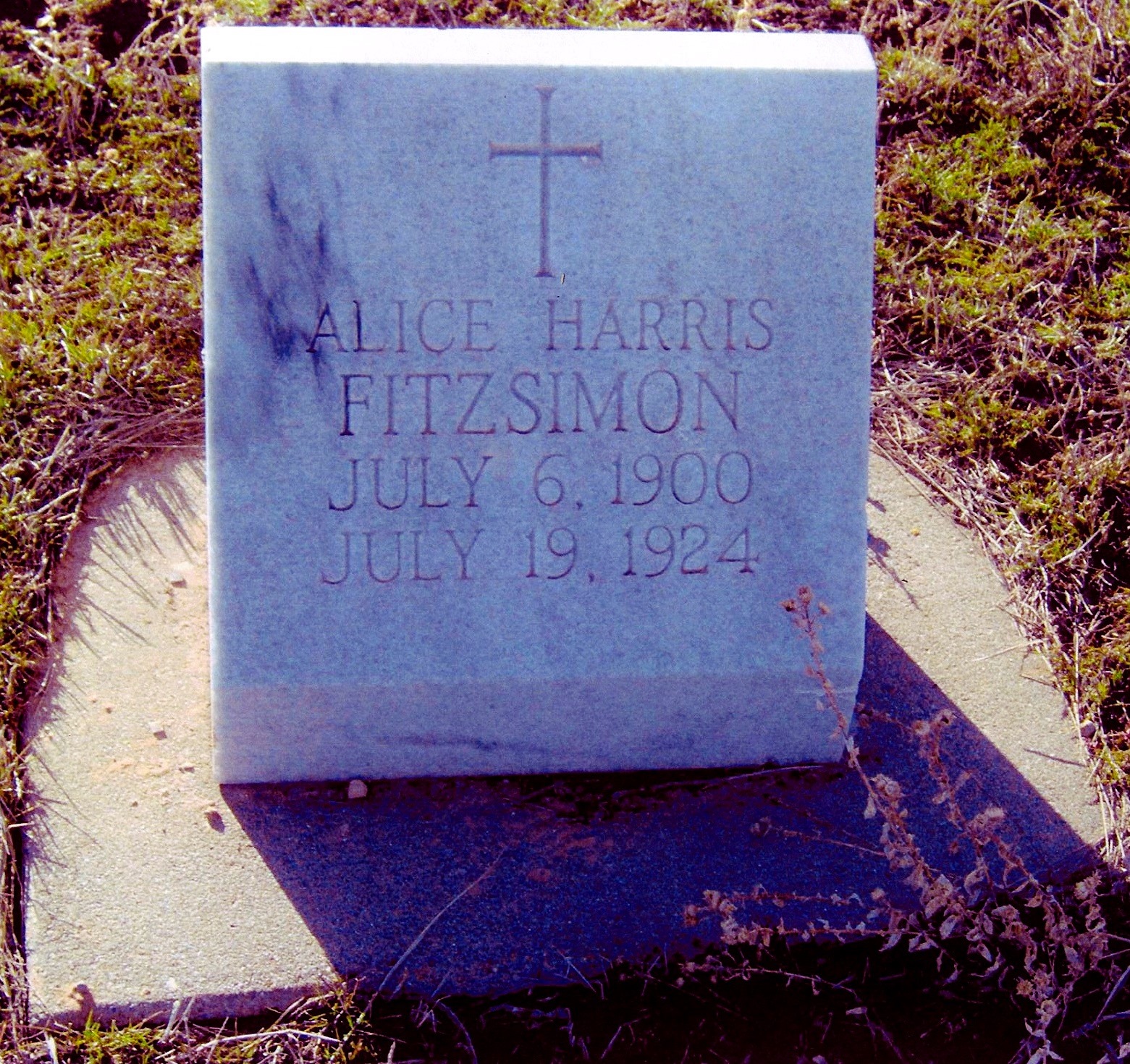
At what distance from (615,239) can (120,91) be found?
2.00m

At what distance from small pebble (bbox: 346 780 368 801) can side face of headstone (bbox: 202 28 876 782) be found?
0.08m

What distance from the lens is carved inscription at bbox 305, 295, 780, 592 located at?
2.16 m

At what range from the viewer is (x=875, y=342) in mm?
3129

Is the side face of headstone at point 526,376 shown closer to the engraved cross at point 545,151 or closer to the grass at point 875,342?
the engraved cross at point 545,151

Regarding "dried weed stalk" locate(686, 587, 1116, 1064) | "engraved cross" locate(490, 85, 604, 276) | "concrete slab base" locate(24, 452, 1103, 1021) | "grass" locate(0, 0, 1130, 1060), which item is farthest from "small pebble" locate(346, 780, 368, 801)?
"engraved cross" locate(490, 85, 604, 276)

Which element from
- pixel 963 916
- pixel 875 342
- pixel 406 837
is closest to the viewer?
pixel 963 916

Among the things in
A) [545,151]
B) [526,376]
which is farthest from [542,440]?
[545,151]

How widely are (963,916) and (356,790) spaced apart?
1.06 meters

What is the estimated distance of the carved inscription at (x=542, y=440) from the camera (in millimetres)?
2158

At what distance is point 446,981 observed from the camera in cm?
210

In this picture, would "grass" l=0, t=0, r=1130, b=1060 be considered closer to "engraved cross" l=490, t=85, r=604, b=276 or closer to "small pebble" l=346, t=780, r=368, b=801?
"small pebble" l=346, t=780, r=368, b=801

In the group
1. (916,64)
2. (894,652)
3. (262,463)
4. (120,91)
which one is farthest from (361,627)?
(916,64)

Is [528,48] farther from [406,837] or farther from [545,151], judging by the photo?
[406,837]

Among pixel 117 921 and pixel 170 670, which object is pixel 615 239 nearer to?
pixel 170 670
